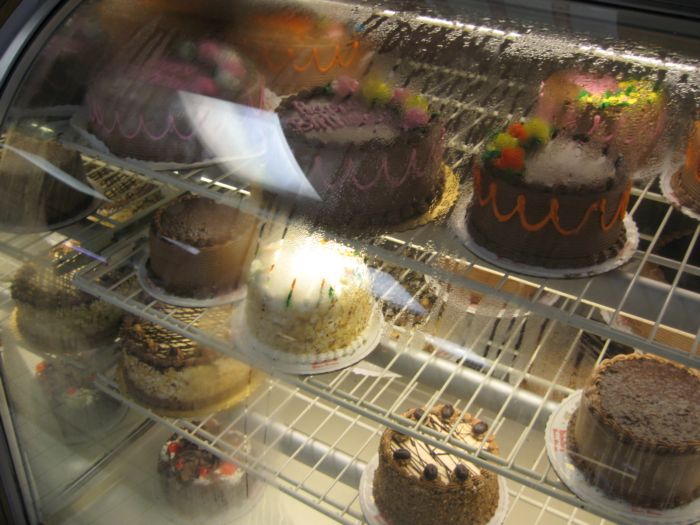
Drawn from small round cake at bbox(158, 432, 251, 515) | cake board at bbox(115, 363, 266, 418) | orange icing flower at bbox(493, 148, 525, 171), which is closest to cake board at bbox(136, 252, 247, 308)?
cake board at bbox(115, 363, 266, 418)

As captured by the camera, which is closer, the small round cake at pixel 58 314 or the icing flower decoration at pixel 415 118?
the icing flower decoration at pixel 415 118

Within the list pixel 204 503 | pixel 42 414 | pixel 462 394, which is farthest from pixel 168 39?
pixel 204 503

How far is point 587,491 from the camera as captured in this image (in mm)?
1293

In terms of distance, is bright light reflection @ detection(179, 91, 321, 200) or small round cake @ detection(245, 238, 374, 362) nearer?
bright light reflection @ detection(179, 91, 321, 200)

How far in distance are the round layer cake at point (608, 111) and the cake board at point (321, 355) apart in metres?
0.56

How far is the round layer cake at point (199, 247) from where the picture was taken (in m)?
1.61

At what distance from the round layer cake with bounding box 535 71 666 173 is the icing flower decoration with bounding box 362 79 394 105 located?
10.8 inches

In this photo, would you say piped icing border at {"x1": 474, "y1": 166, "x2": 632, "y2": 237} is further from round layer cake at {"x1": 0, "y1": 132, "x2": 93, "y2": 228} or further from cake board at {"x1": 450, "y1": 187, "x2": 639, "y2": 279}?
round layer cake at {"x1": 0, "y1": 132, "x2": 93, "y2": 228}

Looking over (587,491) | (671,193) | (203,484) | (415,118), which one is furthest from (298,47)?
(203,484)

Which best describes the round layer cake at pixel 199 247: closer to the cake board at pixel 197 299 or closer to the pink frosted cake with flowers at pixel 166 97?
the cake board at pixel 197 299

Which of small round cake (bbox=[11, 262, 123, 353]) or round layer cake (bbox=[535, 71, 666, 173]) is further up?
round layer cake (bbox=[535, 71, 666, 173])

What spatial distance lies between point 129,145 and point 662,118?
1059 millimetres

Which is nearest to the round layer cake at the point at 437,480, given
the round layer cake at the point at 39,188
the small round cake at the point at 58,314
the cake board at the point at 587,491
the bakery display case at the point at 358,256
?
the bakery display case at the point at 358,256

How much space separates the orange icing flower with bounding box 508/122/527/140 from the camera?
1.20 metres
